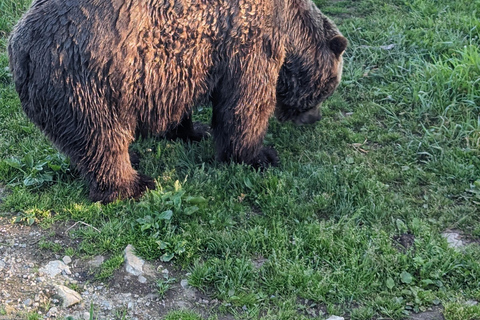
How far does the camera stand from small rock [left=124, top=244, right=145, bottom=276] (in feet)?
12.8

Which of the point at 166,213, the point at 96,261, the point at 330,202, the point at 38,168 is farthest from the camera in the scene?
the point at 38,168

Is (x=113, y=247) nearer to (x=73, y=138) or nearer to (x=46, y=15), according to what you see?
(x=73, y=138)

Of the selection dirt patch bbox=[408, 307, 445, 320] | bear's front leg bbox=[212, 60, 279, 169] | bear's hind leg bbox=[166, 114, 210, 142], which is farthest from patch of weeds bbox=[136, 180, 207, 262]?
dirt patch bbox=[408, 307, 445, 320]

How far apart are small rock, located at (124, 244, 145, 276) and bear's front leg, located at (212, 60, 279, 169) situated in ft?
4.43

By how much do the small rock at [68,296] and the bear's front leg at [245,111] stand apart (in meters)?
1.87

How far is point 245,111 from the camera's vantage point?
4.68 m

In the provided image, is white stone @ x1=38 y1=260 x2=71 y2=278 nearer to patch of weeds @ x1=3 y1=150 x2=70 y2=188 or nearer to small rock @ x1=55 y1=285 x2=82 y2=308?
small rock @ x1=55 y1=285 x2=82 y2=308

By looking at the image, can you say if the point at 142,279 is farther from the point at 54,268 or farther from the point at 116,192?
the point at 116,192

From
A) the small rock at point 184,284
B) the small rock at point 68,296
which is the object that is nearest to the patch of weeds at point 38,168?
the small rock at point 68,296

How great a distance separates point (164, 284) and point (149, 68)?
5.16 feet

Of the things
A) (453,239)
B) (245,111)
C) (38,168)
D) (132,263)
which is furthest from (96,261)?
(453,239)

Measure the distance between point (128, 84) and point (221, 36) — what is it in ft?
2.78

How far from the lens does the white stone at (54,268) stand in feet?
12.6

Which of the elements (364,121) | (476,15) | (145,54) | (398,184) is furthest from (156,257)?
(476,15)
